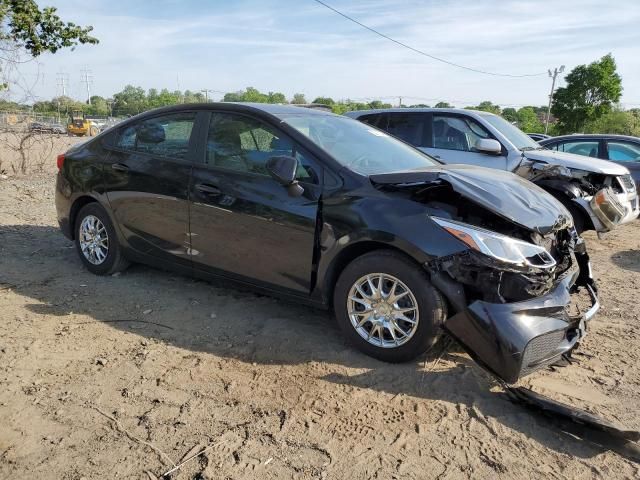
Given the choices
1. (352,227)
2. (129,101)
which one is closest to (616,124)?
(352,227)

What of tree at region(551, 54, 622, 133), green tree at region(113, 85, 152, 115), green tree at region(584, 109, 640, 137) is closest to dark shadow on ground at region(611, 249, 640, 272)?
green tree at region(584, 109, 640, 137)

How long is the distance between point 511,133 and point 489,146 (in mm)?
1104

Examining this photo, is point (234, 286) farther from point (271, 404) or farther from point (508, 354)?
point (508, 354)

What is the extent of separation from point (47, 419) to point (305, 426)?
1440mm

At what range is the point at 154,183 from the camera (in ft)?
14.9

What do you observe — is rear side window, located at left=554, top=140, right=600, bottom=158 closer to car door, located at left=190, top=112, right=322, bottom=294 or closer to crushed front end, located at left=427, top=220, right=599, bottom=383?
crushed front end, located at left=427, top=220, right=599, bottom=383

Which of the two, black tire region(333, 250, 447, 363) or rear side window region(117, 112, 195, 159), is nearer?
black tire region(333, 250, 447, 363)

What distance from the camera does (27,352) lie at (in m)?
3.66

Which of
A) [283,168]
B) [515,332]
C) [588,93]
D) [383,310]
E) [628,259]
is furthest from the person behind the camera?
[588,93]

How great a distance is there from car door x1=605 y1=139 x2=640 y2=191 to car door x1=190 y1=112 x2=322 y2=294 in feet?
25.9

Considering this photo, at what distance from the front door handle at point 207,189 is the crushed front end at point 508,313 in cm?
184

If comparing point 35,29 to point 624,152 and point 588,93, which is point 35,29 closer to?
point 624,152

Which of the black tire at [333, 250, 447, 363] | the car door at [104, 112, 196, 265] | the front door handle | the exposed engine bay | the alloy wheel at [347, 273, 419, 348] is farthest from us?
the exposed engine bay

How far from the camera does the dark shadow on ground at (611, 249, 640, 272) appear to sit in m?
6.23
